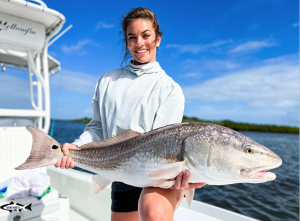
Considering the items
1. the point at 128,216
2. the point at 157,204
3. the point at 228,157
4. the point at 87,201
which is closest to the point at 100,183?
the point at 128,216

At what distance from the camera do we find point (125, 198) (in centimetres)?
224

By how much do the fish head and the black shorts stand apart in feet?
2.78

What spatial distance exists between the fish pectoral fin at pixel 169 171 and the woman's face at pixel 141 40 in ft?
3.93

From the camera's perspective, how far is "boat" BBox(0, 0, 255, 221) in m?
3.15

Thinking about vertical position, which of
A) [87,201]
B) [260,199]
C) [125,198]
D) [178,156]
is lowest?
[260,199]

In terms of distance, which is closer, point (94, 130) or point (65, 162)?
point (65, 162)

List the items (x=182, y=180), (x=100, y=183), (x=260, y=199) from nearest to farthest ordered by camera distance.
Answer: (x=182, y=180) → (x=100, y=183) → (x=260, y=199)

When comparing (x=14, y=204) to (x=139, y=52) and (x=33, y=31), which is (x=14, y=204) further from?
(x=33, y=31)

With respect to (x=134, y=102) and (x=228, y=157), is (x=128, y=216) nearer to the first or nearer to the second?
(x=134, y=102)

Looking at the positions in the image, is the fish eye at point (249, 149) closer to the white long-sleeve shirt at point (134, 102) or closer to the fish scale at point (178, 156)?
the fish scale at point (178, 156)

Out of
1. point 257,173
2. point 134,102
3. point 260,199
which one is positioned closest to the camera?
point 257,173

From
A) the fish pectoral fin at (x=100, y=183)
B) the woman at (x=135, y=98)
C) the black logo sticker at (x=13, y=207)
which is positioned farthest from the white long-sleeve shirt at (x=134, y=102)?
the black logo sticker at (x=13, y=207)

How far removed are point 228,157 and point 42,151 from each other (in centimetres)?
156

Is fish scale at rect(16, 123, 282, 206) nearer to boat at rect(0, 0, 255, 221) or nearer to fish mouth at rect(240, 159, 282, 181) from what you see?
fish mouth at rect(240, 159, 282, 181)
